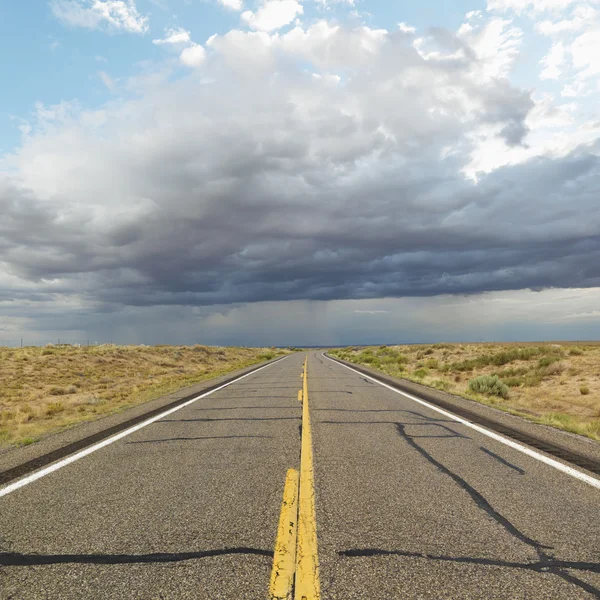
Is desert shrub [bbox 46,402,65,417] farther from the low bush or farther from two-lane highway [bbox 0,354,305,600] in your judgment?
two-lane highway [bbox 0,354,305,600]

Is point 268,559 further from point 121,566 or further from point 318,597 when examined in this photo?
point 121,566

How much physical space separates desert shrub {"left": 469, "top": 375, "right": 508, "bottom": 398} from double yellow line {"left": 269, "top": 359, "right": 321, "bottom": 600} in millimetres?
13637

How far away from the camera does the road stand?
10.3 feet

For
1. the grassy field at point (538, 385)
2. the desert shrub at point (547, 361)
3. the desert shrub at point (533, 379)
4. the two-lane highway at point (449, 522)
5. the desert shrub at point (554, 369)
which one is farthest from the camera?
the desert shrub at point (547, 361)

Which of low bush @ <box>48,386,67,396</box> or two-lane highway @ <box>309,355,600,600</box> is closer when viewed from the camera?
two-lane highway @ <box>309,355,600,600</box>

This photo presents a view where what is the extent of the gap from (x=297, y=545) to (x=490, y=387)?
51.4ft

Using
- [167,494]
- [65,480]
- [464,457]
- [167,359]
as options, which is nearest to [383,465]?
[464,457]

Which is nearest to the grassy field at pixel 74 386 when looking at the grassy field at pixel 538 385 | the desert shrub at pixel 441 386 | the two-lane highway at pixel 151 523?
the two-lane highway at pixel 151 523

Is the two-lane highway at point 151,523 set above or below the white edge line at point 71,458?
above

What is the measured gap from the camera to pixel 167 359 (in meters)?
43.8

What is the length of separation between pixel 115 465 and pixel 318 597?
438cm

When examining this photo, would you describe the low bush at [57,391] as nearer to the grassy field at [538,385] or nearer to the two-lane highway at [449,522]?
the grassy field at [538,385]

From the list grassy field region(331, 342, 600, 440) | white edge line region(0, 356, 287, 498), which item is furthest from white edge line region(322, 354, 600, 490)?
white edge line region(0, 356, 287, 498)

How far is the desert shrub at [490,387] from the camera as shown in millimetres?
17234
